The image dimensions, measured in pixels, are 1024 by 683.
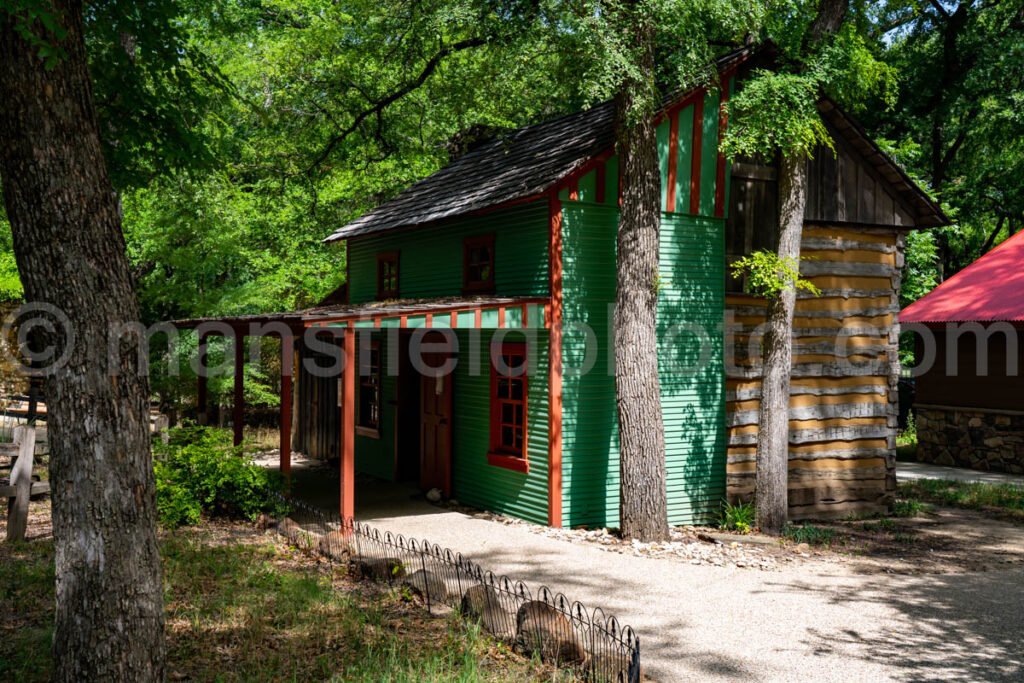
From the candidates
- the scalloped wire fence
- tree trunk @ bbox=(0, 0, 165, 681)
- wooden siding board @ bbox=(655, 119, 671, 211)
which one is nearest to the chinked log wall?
wooden siding board @ bbox=(655, 119, 671, 211)

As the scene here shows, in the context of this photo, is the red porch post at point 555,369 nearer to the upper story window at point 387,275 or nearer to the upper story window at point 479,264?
the upper story window at point 479,264

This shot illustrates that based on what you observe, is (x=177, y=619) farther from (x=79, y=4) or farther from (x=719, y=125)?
(x=719, y=125)

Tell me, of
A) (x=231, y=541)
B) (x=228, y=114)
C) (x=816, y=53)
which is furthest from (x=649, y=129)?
(x=228, y=114)

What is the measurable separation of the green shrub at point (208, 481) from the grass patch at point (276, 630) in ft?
5.44

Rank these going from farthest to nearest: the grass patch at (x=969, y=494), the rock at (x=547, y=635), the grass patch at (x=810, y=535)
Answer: the grass patch at (x=969, y=494) < the grass patch at (x=810, y=535) < the rock at (x=547, y=635)

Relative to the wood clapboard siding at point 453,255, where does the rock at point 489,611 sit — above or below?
below

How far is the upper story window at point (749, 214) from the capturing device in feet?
→ 44.2

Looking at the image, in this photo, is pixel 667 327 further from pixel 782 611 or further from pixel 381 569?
pixel 381 569

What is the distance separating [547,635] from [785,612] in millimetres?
3149

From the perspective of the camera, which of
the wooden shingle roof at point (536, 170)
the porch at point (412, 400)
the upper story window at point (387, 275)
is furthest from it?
the upper story window at point (387, 275)

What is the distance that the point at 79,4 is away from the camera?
18.2 feet

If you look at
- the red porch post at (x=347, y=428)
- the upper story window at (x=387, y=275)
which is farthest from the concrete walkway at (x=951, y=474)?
the red porch post at (x=347, y=428)

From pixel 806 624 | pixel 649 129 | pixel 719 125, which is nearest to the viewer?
pixel 806 624

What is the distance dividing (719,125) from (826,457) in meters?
5.50
